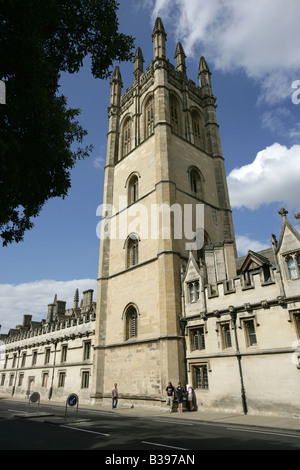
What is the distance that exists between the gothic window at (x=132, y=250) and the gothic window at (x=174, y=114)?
34.7 ft

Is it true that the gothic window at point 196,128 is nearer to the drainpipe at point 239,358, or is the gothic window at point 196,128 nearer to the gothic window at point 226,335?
the drainpipe at point 239,358

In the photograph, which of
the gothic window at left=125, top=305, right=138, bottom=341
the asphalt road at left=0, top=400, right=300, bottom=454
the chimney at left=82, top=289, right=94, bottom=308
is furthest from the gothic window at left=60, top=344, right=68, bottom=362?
the asphalt road at left=0, top=400, right=300, bottom=454

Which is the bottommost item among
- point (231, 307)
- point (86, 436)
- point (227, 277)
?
point (86, 436)

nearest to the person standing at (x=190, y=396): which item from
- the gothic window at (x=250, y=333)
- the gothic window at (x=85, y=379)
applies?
the gothic window at (x=250, y=333)

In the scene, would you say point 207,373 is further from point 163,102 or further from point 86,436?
point 163,102

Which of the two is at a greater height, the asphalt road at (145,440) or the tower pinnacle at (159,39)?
the tower pinnacle at (159,39)

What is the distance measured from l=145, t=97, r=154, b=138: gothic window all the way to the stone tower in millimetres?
116

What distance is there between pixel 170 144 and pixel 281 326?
627 inches

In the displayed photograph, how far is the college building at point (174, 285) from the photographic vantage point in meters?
14.4

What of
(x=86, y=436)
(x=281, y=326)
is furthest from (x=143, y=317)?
(x=86, y=436)

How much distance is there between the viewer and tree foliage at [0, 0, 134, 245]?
7.75 m

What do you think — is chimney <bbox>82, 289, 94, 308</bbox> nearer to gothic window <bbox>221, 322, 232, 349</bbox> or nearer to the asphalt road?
gothic window <bbox>221, 322, 232, 349</bbox>

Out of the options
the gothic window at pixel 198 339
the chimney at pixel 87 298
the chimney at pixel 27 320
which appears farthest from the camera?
the chimney at pixel 27 320
